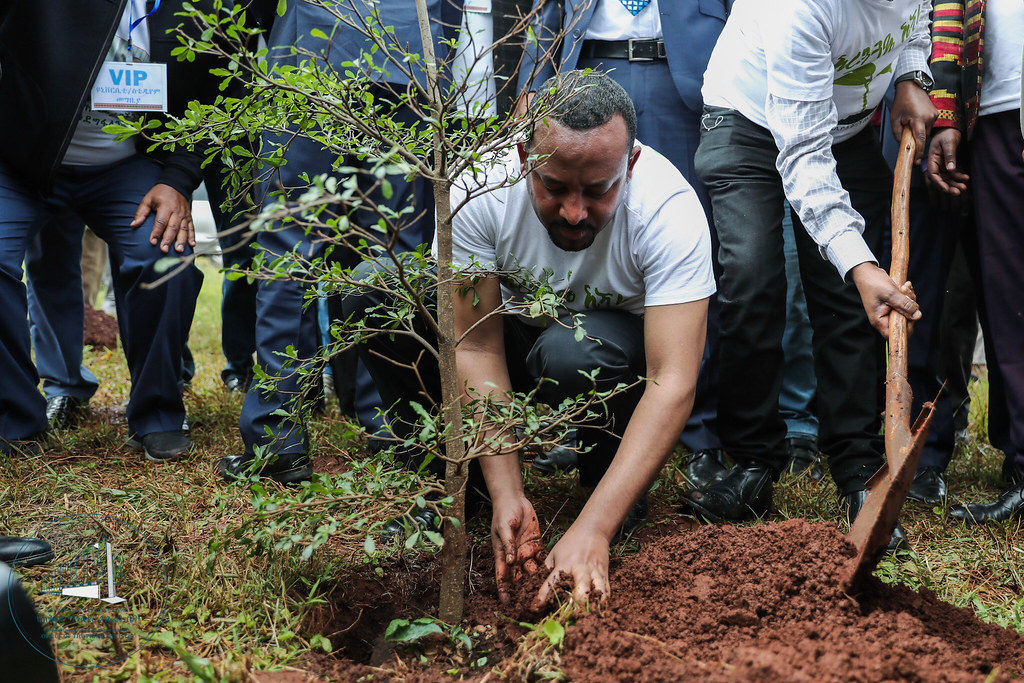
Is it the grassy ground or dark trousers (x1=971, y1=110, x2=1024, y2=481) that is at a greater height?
dark trousers (x1=971, y1=110, x2=1024, y2=481)

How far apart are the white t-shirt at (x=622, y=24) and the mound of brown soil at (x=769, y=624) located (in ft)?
6.61

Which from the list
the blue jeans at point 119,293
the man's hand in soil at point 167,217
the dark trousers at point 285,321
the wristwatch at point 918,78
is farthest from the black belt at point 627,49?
the blue jeans at point 119,293

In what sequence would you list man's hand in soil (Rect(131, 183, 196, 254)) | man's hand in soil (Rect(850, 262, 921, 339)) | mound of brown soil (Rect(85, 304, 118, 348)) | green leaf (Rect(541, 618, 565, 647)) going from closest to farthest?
green leaf (Rect(541, 618, 565, 647)) < man's hand in soil (Rect(850, 262, 921, 339)) < man's hand in soil (Rect(131, 183, 196, 254)) < mound of brown soil (Rect(85, 304, 118, 348))

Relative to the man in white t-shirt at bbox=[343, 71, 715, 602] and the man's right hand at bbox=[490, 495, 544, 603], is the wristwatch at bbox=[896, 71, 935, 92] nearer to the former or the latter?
the man in white t-shirt at bbox=[343, 71, 715, 602]

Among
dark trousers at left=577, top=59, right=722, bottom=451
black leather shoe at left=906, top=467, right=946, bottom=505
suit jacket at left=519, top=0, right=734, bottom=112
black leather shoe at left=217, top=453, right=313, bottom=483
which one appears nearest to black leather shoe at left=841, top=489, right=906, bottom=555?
black leather shoe at left=906, top=467, right=946, bottom=505

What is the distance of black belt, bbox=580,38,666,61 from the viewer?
3.28 meters

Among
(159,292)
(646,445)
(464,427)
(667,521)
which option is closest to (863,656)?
(646,445)

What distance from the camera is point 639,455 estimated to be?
2145mm

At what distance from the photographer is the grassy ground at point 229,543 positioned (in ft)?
5.95

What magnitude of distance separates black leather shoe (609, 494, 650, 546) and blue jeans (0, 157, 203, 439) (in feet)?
5.66

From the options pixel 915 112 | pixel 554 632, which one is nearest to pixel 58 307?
pixel 554 632

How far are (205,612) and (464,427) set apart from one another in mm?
703

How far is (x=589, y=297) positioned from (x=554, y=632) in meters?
1.02

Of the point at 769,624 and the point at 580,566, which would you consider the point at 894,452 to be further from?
the point at 580,566
